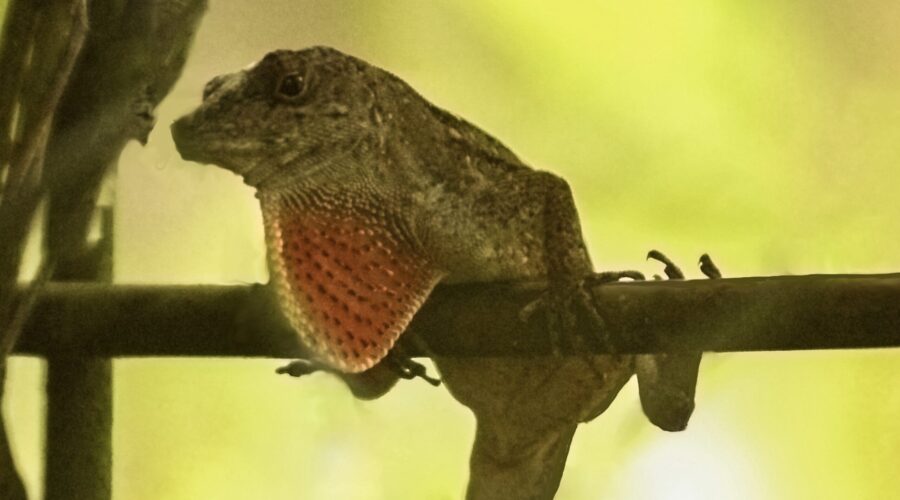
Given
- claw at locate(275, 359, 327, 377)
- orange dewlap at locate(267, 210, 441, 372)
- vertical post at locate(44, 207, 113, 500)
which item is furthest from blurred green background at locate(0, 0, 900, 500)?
orange dewlap at locate(267, 210, 441, 372)

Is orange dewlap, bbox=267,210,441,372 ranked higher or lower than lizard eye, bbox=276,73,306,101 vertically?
lower

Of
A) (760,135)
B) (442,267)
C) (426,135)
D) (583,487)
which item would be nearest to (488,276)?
(442,267)

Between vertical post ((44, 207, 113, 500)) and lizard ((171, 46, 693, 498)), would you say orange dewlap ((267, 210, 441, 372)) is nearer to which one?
lizard ((171, 46, 693, 498))

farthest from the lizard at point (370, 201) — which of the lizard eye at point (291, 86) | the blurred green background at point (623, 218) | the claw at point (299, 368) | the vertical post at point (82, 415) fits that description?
the vertical post at point (82, 415)

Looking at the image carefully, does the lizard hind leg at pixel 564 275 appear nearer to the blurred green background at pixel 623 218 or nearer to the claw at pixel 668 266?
the claw at pixel 668 266

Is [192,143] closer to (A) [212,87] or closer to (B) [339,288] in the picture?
(A) [212,87]

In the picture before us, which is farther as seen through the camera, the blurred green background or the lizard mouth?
the blurred green background

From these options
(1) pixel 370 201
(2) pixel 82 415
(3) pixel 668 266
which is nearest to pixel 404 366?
(1) pixel 370 201

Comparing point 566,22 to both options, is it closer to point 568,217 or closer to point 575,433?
point 568,217
